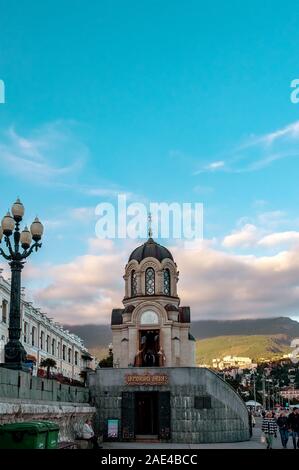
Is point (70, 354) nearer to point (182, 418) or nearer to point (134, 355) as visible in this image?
point (134, 355)

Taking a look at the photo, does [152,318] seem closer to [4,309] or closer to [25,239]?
[4,309]

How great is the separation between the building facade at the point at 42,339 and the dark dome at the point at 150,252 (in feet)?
32.0

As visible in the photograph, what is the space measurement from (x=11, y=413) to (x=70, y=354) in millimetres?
58682

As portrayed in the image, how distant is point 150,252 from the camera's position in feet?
Answer: 131

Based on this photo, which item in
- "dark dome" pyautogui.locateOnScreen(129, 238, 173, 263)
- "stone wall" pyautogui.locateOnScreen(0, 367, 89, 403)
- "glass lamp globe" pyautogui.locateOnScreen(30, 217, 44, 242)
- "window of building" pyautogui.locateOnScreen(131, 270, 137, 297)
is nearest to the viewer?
"stone wall" pyautogui.locateOnScreen(0, 367, 89, 403)

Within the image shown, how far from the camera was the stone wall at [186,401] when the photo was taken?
26.3 metres

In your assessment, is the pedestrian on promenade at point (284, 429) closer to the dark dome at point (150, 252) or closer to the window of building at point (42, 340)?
the dark dome at point (150, 252)

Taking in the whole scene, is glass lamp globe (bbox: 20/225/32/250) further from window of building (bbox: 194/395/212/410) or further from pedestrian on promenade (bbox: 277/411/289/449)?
window of building (bbox: 194/395/212/410)

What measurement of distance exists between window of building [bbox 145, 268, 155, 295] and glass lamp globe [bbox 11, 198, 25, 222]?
71.5 ft

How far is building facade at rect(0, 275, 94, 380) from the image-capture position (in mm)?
42219

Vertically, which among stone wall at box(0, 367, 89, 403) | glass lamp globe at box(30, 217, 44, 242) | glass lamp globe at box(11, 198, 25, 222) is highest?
glass lamp globe at box(11, 198, 25, 222)

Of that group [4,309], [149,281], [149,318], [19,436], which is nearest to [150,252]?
[149,281]

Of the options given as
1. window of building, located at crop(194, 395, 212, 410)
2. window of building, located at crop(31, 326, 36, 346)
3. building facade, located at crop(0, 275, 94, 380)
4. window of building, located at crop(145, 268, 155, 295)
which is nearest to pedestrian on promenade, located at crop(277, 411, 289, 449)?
window of building, located at crop(194, 395, 212, 410)
